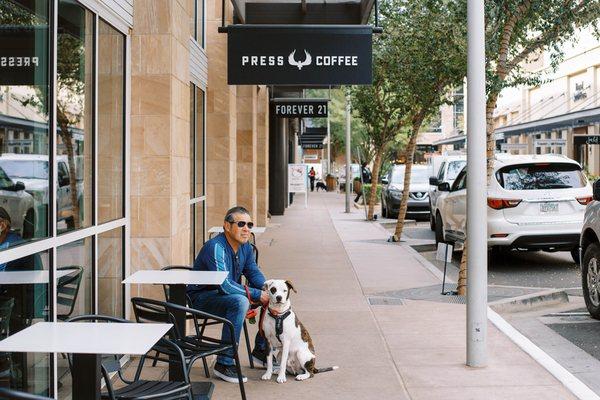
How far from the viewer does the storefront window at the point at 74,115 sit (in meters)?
5.90

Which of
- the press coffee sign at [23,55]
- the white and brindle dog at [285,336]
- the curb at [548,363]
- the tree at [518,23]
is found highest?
the tree at [518,23]

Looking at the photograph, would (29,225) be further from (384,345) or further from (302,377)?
(384,345)

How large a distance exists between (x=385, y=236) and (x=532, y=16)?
10336 mm

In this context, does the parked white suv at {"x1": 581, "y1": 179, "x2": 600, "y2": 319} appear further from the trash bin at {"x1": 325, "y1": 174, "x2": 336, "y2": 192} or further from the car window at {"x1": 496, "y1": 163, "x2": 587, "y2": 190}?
the trash bin at {"x1": 325, "y1": 174, "x2": 336, "y2": 192}

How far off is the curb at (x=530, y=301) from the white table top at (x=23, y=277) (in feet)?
21.0

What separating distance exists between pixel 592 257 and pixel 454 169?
13.9 meters

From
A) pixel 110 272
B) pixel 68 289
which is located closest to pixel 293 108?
pixel 110 272

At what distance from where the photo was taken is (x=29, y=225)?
5.22 m

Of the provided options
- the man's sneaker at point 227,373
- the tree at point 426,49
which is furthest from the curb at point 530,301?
the man's sneaker at point 227,373

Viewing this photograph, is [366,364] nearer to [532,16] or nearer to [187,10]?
[187,10]

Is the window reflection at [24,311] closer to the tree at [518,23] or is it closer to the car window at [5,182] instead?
the car window at [5,182]

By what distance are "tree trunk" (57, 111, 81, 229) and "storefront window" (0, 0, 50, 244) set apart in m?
0.41

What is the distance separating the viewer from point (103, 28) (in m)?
7.15

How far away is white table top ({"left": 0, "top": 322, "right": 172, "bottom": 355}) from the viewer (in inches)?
154
